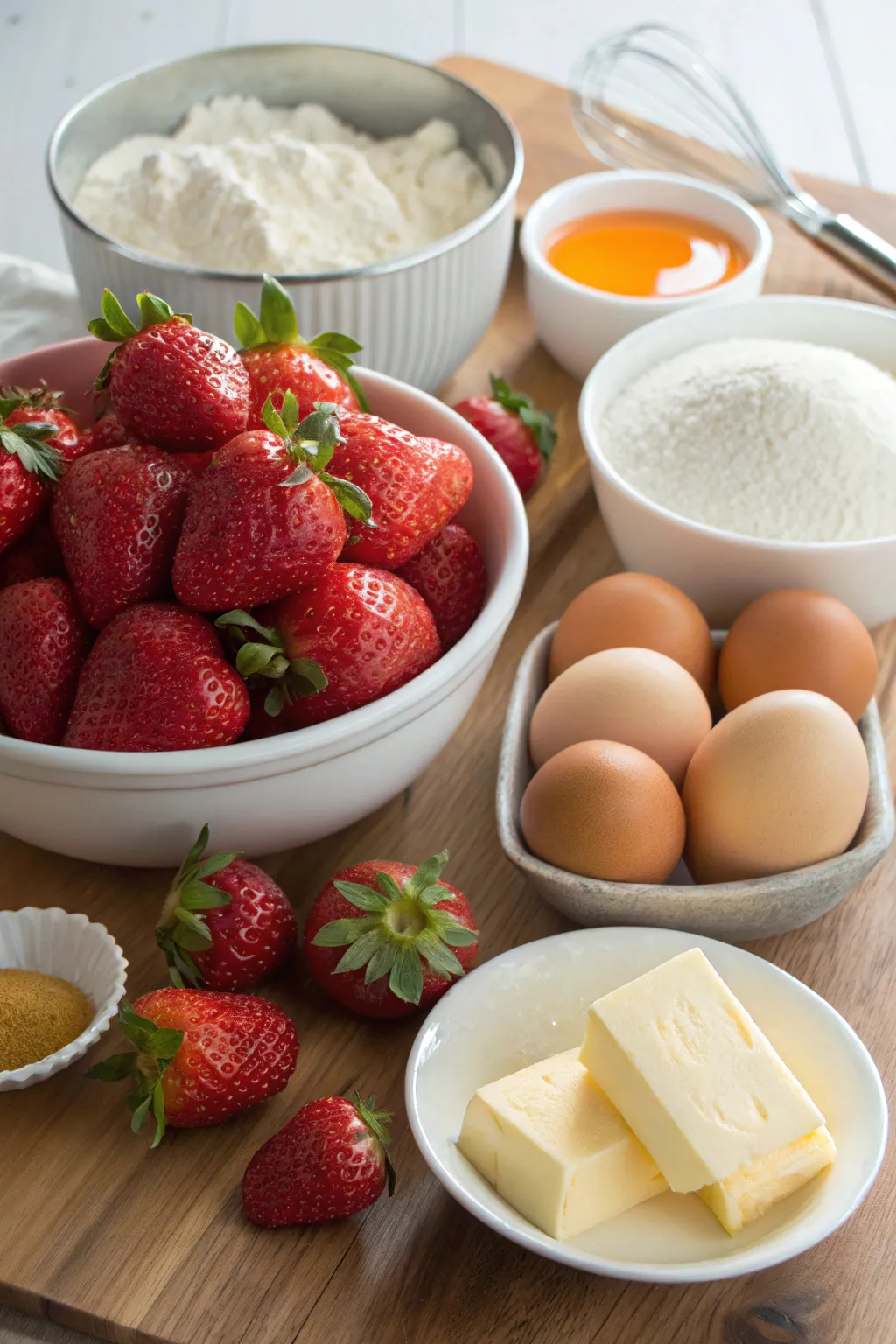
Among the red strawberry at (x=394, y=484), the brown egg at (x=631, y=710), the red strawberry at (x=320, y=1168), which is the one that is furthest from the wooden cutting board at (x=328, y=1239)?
the red strawberry at (x=394, y=484)

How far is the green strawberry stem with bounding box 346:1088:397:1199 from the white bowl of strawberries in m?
0.18

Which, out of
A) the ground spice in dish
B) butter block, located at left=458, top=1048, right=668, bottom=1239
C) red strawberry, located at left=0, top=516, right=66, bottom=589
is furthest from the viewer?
red strawberry, located at left=0, top=516, right=66, bottom=589

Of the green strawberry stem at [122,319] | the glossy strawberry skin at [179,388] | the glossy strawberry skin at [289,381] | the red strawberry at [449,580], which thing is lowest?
the red strawberry at [449,580]

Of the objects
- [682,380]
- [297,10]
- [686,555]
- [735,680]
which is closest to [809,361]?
[682,380]

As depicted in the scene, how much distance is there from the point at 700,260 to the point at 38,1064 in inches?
39.7

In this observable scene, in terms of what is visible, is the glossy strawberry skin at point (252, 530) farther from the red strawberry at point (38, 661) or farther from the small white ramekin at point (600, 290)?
the small white ramekin at point (600, 290)

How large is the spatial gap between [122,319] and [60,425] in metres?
0.09

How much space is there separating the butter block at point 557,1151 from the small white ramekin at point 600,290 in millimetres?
774

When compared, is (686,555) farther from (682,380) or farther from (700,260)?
(700,260)

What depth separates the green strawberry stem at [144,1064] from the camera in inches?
27.8

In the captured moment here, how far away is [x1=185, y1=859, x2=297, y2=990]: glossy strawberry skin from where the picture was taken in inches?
30.7

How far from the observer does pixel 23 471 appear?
2.72 ft

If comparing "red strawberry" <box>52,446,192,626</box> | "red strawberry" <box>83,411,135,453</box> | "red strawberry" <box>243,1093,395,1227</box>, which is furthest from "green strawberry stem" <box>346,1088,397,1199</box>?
"red strawberry" <box>83,411,135,453</box>

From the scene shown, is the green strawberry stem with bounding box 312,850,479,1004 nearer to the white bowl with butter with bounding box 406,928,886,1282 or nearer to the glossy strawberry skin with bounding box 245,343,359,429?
the white bowl with butter with bounding box 406,928,886,1282
